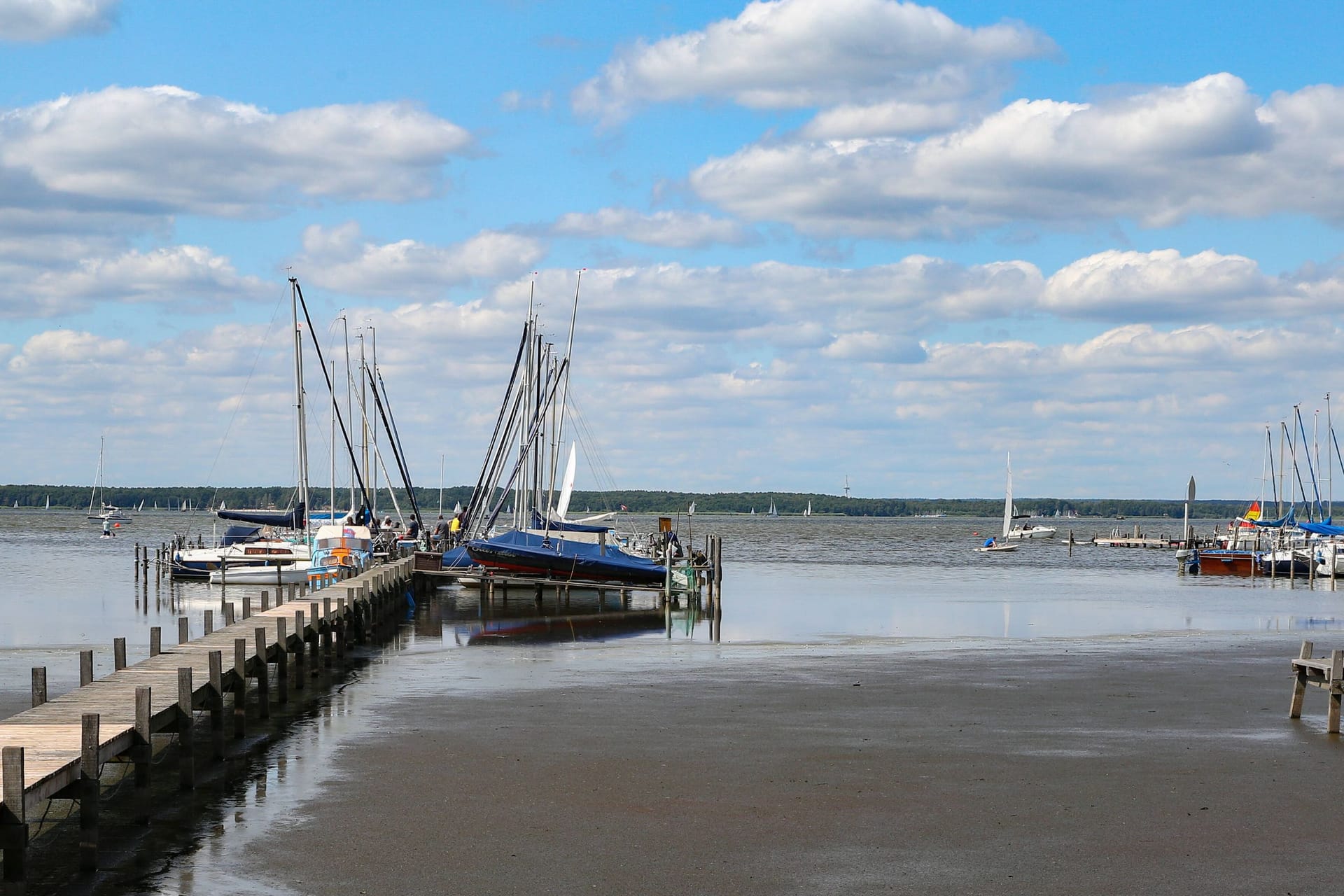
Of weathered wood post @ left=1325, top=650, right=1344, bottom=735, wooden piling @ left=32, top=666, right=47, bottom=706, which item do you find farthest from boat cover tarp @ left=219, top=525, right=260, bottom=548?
weathered wood post @ left=1325, top=650, right=1344, bottom=735

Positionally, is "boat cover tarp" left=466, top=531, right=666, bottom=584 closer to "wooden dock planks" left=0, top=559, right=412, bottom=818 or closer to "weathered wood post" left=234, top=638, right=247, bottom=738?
"wooden dock planks" left=0, top=559, right=412, bottom=818

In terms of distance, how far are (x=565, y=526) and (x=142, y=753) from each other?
41.5 m

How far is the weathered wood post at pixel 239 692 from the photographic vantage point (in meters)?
20.6

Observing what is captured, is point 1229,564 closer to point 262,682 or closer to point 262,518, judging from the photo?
point 262,518

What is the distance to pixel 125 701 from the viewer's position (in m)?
17.7

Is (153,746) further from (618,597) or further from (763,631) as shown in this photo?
(618,597)

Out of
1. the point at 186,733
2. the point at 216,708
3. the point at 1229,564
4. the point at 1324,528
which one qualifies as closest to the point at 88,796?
the point at 186,733

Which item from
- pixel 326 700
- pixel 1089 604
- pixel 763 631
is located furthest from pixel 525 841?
pixel 1089 604

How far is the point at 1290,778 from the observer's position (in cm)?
1745

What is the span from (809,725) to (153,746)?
9.21 meters

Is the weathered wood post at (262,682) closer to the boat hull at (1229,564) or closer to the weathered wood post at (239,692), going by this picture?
the weathered wood post at (239,692)

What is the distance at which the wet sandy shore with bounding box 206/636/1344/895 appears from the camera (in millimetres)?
13500

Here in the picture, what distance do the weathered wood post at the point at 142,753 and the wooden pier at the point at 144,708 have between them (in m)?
0.01

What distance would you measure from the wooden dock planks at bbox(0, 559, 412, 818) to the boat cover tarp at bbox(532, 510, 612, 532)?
2422 cm
